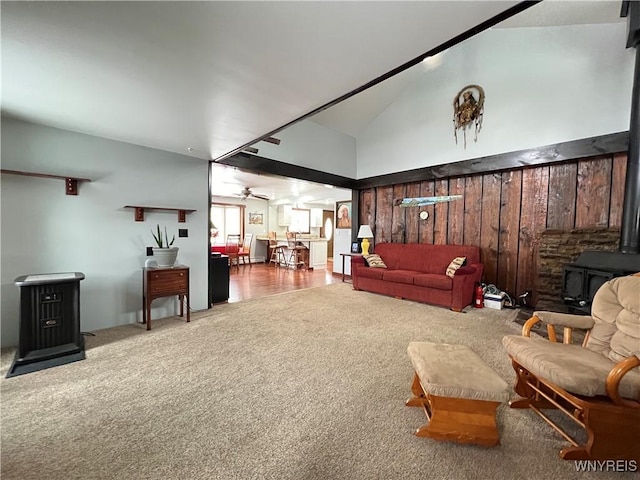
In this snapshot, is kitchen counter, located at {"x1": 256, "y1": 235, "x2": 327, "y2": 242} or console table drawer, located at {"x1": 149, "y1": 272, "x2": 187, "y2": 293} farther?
kitchen counter, located at {"x1": 256, "y1": 235, "x2": 327, "y2": 242}

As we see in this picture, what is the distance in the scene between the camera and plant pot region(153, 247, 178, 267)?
3.13 meters

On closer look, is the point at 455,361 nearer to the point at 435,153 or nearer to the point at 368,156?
the point at 435,153

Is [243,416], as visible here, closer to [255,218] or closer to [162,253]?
[162,253]

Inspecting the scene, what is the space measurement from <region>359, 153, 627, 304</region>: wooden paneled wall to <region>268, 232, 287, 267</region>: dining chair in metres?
4.25

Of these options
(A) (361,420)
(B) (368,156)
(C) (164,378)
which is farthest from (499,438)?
(B) (368,156)

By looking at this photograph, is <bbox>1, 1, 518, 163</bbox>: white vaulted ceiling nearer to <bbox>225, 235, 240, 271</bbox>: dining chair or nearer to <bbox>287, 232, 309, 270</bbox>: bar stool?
<bbox>225, 235, 240, 271</bbox>: dining chair

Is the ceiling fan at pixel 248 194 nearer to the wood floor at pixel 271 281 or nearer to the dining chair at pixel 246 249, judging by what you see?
the dining chair at pixel 246 249

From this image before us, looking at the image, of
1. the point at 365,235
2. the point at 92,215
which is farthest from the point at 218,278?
the point at 365,235

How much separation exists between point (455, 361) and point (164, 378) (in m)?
2.18

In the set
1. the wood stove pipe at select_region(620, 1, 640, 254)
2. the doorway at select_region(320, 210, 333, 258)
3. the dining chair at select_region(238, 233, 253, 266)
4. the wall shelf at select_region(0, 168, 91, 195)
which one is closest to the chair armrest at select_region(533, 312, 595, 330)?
the wood stove pipe at select_region(620, 1, 640, 254)

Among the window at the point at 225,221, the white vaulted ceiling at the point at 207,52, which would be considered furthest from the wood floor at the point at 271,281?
the white vaulted ceiling at the point at 207,52

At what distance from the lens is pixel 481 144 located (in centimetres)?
446

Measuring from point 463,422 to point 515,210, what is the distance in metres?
3.93

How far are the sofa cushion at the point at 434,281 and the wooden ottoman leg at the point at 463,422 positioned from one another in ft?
8.91
